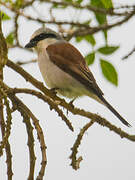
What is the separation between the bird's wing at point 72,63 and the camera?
3.35 meters

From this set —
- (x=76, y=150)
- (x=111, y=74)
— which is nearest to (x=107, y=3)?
(x=111, y=74)

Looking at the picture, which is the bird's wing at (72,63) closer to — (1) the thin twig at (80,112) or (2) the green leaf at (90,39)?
(2) the green leaf at (90,39)

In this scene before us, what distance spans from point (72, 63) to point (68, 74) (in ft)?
0.55

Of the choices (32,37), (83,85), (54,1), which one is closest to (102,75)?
(83,85)

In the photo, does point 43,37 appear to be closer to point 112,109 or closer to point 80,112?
point 112,109

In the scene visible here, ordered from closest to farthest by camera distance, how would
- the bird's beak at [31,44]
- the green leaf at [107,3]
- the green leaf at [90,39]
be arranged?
the green leaf at [107,3] → the green leaf at [90,39] → the bird's beak at [31,44]

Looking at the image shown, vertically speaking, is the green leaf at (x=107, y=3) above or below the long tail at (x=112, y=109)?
above

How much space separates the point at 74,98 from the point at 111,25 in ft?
2.78

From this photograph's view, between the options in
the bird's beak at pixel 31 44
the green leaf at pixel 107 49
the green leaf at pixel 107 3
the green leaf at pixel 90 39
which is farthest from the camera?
the bird's beak at pixel 31 44

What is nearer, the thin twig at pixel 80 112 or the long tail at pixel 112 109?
the thin twig at pixel 80 112

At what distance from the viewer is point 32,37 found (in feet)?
13.0

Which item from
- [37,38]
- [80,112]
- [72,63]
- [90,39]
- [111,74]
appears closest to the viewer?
[80,112]

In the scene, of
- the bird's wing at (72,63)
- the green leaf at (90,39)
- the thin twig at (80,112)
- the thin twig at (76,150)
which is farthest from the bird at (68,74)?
the thin twig at (76,150)

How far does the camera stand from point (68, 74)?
3420 mm
